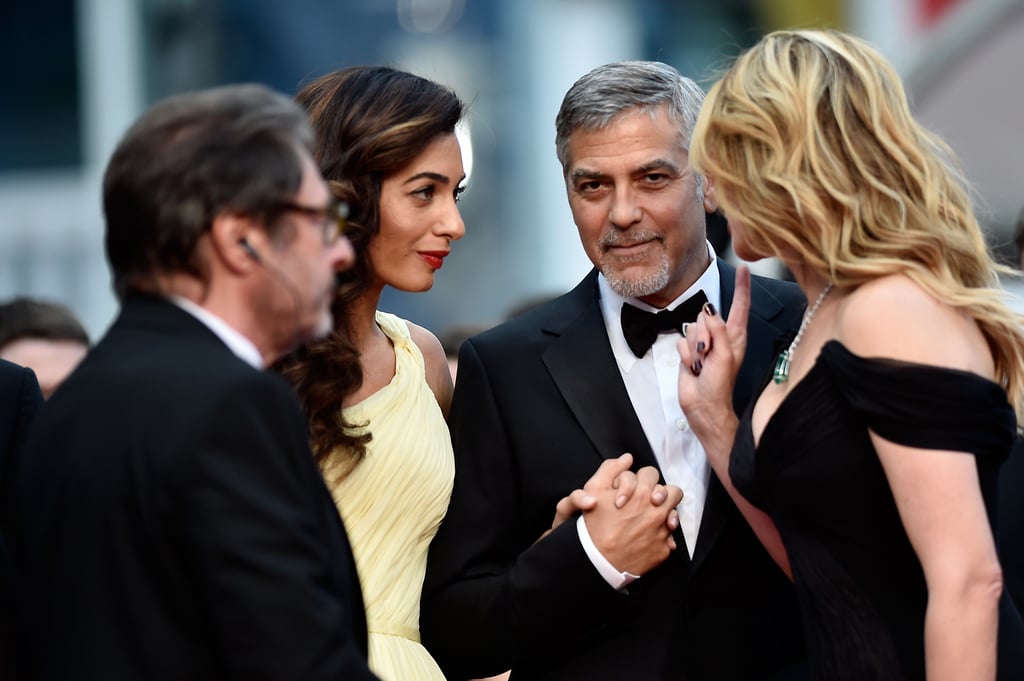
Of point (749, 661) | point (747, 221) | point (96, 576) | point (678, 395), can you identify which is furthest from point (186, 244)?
point (749, 661)

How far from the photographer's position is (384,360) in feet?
11.0

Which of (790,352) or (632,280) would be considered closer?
(790,352)

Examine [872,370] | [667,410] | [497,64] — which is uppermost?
[872,370]

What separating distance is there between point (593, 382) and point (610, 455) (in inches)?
7.3

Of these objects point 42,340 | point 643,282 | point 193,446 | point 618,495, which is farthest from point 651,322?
point 42,340

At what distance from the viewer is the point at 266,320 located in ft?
6.77

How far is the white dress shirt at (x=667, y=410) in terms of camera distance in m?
3.21

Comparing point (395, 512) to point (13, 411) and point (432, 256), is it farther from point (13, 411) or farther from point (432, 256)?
point (13, 411)

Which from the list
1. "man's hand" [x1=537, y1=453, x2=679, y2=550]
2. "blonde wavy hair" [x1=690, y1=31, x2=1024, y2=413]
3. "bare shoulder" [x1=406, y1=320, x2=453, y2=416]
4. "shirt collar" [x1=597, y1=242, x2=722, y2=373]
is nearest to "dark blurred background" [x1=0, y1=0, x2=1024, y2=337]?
"bare shoulder" [x1=406, y1=320, x2=453, y2=416]

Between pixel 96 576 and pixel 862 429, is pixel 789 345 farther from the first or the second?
pixel 96 576

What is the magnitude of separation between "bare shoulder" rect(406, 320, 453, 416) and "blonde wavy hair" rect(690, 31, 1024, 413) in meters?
1.04

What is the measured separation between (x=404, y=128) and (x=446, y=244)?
290mm

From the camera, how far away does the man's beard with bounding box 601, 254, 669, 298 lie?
131 inches

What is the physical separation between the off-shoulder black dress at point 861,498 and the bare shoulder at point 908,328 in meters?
0.03
